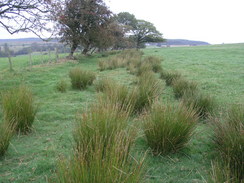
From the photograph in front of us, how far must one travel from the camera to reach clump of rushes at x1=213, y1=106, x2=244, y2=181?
1.98 meters

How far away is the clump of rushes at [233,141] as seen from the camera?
198cm

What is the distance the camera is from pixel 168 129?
2.53 m

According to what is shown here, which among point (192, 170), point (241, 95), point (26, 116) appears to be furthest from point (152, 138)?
point (241, 95)

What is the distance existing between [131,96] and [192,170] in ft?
6.08

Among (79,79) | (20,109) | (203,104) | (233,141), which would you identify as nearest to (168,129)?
(233,141)

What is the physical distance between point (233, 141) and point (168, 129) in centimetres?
69

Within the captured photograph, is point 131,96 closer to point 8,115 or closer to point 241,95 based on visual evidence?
point 8,115

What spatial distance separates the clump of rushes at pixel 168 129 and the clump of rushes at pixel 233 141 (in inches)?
13.4

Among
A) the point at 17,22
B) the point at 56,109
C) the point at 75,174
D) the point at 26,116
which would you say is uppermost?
the point at 17,22

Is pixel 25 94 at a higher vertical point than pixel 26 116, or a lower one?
higher

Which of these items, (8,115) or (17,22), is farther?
(17,22)

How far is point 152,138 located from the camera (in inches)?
103

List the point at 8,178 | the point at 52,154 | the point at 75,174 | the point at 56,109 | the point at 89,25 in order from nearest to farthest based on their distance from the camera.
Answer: the point at 75,174, the point at 8,178, the point at 52,154, the point at 56,109, the point at 89,25

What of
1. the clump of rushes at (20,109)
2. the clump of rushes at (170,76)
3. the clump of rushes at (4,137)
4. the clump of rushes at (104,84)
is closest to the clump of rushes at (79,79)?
the clump of rushes at (104,84)
